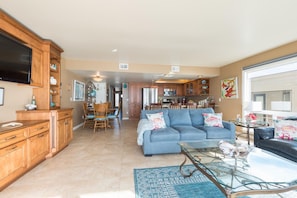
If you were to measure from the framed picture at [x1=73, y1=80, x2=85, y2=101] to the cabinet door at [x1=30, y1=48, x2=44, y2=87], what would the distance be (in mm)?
2369

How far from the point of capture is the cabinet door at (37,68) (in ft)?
9.60

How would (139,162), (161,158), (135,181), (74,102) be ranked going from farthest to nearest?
(74,102) < (161,158) < (139,162) < (135,181)

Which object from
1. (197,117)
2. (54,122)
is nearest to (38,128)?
(54,122)

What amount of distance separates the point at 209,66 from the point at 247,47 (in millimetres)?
2067

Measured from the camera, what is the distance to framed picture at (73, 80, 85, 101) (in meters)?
5.47

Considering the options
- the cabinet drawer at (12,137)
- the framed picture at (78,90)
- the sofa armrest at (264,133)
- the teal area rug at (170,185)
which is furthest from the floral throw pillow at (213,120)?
the framed picture at (78,90)

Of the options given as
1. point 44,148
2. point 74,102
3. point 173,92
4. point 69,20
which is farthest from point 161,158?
point 173,92

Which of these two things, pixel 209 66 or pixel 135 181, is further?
pixel 209 66

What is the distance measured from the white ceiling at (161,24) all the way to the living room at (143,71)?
0.20m

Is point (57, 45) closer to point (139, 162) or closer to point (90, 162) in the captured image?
point (90, 162)

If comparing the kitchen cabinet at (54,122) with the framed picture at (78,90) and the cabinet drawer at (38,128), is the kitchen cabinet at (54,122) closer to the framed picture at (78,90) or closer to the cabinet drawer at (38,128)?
the cabinet drawer at (38,128)

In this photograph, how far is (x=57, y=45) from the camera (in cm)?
355

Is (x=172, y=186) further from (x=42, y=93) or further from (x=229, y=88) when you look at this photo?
(x=229, y=88)

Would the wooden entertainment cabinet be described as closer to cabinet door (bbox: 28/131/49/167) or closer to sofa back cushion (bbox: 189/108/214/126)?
cabinet door (bbox: 28/131/49/167)
